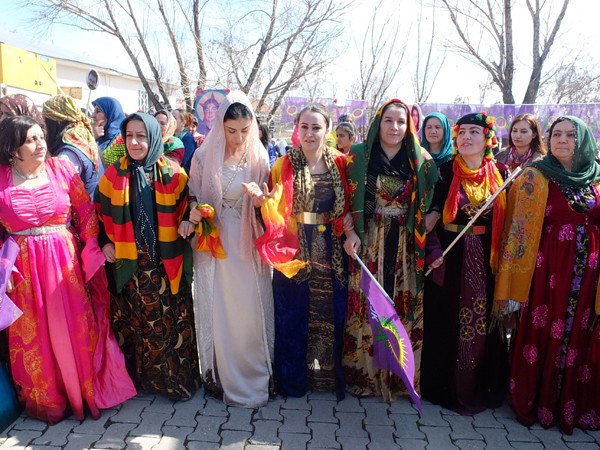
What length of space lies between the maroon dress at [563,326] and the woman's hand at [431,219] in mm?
610

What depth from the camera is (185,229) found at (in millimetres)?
2703

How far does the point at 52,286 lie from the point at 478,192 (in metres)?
2.53

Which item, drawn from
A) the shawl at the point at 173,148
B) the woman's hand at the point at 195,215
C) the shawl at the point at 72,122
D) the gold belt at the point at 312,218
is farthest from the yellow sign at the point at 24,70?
the gold belt at the point at 312,218

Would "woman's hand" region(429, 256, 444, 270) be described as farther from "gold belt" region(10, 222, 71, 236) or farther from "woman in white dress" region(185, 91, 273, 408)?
"gold belt" region(10, 222, 71, 236)

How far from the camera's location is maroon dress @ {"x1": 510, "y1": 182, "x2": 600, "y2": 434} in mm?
2561

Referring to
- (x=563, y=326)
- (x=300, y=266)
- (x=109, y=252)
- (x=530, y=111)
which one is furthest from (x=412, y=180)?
(x=530, y=111)

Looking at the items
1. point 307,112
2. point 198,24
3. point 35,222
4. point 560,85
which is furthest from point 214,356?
point 560,85

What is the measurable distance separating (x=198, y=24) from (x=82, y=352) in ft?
34.4

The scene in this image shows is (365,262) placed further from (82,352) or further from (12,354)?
(12,354)

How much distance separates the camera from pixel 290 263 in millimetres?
2674

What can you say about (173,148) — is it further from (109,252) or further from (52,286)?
(52,286)


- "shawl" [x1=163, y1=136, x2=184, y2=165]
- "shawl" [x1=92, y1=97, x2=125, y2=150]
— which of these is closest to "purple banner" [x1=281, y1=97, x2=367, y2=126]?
"shawl" [x1=163, y1=136, x2=184, y2=165]

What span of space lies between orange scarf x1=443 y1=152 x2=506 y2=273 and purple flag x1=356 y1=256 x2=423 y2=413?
2.07 feet

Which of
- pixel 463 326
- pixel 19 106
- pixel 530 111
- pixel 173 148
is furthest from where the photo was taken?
pixel 530 111
